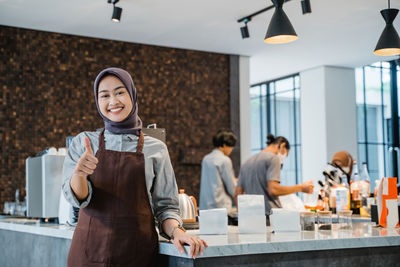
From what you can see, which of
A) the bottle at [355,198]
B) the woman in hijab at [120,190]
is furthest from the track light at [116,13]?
the woman in hijab at [120,190]

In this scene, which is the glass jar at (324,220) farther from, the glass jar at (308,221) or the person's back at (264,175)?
the person's back at (264,175)

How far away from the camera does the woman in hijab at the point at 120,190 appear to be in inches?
76.0

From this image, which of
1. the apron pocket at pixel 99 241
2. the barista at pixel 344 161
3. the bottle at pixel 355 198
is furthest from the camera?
the barista at pixel 344 161

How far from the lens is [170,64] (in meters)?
6.69

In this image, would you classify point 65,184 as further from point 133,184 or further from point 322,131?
point 322,131

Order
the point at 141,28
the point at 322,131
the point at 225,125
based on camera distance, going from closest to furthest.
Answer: the point at 141,28 < the point at 225,125 < the point at 322,131

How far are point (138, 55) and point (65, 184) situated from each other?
465cm

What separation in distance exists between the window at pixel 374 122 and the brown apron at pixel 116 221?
278 inches

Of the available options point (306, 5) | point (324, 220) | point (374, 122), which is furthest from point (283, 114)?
point (324, 220)

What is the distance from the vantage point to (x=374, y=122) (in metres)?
9.10

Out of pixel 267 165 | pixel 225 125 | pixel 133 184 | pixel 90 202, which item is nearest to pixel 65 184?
pixel 90 202

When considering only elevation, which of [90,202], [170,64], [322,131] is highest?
[170,64]

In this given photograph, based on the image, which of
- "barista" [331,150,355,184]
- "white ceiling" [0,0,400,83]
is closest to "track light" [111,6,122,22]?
"white ceiling" [0,0,400,83]

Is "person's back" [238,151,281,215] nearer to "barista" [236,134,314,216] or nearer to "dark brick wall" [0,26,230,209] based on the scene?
"barista" [236,134,314,216]
